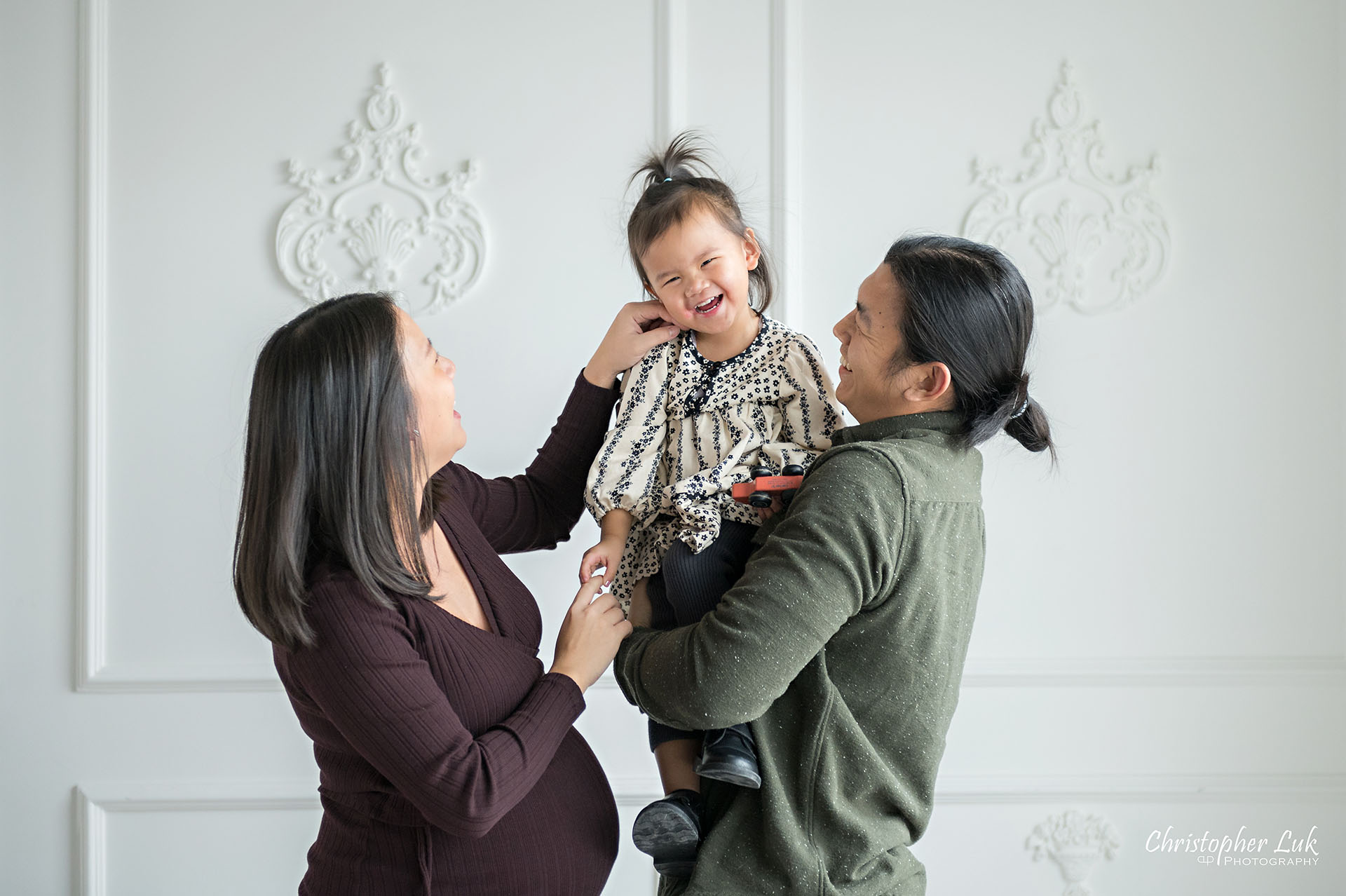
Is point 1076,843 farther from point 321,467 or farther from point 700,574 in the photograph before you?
point 321,467

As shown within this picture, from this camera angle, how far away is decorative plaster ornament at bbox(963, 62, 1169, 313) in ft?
8.13

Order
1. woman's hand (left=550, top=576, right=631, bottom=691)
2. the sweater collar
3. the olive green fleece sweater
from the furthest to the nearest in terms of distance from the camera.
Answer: woman's hand (left=550, top=576, right=631, bottom=691)
the sweater collar
the olive green fleece sweater

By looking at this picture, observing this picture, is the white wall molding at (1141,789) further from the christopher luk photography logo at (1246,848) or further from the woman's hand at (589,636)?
the woman's hand at (589,636)

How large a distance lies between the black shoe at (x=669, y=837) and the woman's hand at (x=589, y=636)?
20 cm

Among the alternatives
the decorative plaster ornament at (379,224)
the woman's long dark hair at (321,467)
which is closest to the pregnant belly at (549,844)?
the woman's long dark hair at (321,467)

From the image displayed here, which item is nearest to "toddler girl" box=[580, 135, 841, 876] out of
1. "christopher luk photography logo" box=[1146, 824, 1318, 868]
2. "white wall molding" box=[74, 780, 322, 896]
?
"white wall molding" box=[74, 780, 322, 896]

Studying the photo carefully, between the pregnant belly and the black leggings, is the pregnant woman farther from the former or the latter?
the black leggings

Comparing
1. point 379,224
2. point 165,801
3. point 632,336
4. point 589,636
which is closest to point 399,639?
point 589,636

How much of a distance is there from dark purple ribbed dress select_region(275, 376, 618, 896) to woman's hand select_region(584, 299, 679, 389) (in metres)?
0.35

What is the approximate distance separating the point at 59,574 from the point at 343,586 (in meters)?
1.73

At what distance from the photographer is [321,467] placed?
1221mm

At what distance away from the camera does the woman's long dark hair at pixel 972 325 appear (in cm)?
125

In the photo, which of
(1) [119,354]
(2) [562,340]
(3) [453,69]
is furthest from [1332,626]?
(1) [119,354]

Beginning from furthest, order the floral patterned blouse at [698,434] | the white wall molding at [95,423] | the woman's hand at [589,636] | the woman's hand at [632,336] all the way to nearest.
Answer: the white wall molding at [95,423], the woman's hand at [632,336], the floral patterned blouse at [698,434], the woman's hand at [589,636]
